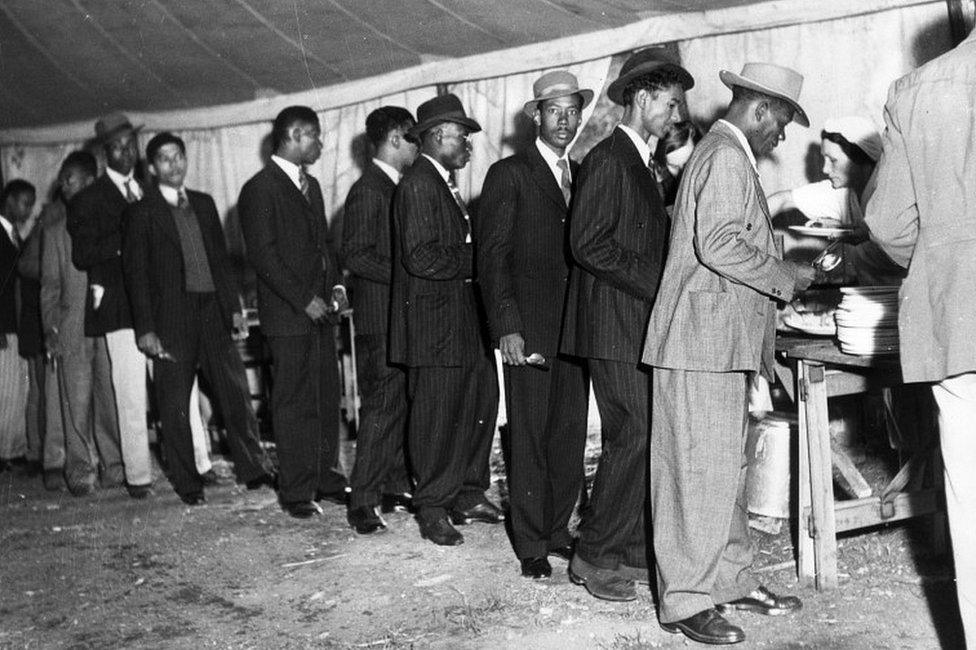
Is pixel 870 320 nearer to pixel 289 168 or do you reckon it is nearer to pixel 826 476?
pixel 826 476

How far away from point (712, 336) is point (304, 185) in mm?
2927

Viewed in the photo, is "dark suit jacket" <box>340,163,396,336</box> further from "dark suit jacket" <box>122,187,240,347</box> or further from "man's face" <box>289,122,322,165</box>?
"dark suit jacket" <box>122,187,240,347</box>

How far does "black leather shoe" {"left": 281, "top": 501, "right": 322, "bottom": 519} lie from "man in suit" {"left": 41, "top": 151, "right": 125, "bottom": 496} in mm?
1553

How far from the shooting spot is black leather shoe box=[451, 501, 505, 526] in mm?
5398

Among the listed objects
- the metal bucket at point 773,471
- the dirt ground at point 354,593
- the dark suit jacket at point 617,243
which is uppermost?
the dark suit jacket at point 617,243

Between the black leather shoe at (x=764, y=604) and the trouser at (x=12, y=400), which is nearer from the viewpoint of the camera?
the black leather shoe at (x=764, y=604)

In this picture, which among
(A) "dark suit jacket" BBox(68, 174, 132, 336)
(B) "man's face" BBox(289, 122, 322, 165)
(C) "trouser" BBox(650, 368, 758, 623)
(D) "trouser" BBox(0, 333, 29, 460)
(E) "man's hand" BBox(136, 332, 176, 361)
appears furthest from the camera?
(D) "trouser" BBox(0, 333, 29, 460)

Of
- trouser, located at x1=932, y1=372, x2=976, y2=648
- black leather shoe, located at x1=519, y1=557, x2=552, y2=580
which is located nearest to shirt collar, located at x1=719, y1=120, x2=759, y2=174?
trouser, located at x1=932, y1=372, x2=976, y2=648

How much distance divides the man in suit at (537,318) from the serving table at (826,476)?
0.90 meters

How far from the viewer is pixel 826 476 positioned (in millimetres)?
4160

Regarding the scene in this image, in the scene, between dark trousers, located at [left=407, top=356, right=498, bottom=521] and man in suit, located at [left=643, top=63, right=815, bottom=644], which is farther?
dark trousers, located at [left=407, top=356, right=498, bottom=521]

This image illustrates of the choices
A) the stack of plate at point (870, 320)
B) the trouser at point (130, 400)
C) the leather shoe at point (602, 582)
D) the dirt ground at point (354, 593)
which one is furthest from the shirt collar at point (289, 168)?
the stack of plate at point (870, 320)

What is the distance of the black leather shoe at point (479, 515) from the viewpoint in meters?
5.40

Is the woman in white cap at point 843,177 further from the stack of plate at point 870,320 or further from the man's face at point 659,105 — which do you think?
the man's face at point 659,105
